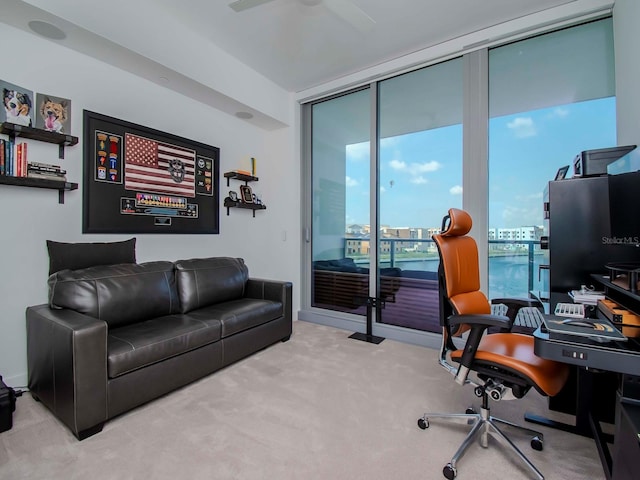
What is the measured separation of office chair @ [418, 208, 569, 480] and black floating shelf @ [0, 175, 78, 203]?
8.84 feet

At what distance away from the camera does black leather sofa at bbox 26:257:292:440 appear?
68.6 inches

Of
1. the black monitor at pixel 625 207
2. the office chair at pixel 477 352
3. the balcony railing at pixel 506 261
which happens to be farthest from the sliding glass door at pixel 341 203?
the black monitor at pixel 625 207

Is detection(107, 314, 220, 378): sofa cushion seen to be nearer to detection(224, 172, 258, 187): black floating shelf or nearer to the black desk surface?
detection(224, 172, 258, 187): black floating shelf

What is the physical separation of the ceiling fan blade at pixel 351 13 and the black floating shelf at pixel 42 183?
2330 millimetres

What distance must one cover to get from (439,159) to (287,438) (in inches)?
116

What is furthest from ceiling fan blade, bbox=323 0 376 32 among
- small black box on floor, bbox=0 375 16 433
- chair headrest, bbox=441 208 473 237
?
small black box on floor, bbox=0 375 16 433

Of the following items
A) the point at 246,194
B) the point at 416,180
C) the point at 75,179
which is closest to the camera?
the point at 75,179

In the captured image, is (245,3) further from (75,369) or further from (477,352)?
(477,352)

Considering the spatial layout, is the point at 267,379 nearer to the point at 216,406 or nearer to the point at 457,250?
the point at 216,406

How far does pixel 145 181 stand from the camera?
2922 millimetres

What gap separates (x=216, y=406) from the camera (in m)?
2.06

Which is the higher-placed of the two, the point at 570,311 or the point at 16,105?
the point at 16,105

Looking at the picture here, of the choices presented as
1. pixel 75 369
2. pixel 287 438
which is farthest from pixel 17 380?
pixel 287 438

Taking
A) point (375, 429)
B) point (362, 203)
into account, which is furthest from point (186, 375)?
point (362, 203)
